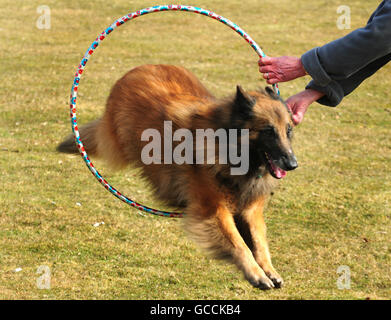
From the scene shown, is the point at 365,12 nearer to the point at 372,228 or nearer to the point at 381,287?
the point at 372,228

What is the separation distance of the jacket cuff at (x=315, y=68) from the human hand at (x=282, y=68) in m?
0.15

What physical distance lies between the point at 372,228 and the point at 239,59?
343 inches

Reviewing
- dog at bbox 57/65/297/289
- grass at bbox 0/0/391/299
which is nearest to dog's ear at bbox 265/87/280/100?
dog at bbox 57/65/297/289

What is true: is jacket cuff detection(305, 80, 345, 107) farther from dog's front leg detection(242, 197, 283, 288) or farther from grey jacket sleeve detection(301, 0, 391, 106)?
dog's front leg detection(242, 197, 283, 288)

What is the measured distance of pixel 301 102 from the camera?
446 cm

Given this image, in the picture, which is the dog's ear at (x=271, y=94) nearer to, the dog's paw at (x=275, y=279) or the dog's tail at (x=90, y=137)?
the dog's paw at (x=275, y=279)

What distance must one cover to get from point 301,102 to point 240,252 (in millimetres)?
1353

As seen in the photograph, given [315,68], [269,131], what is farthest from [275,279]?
[315,68]

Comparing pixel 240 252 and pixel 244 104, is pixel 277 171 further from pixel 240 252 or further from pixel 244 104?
pixel 240 252

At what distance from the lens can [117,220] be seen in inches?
252

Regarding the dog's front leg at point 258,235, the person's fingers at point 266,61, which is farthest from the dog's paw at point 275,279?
the person's fingers at point 266,61

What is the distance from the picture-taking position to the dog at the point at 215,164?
4.14 m

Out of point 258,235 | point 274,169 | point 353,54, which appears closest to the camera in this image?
point 353,54

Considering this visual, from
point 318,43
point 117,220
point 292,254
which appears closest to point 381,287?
point 292,254
